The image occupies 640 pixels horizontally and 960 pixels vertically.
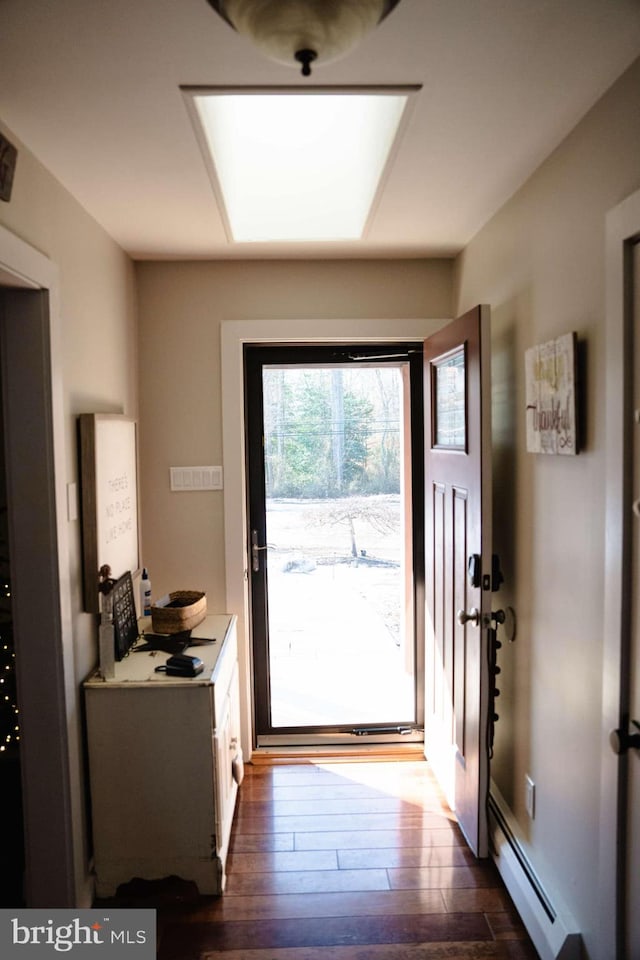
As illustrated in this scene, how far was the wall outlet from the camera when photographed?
204 cm

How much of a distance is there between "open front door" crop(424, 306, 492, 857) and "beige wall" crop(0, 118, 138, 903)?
A: 53.0 inches

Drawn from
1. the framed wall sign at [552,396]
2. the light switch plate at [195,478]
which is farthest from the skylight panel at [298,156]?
the light switch plate at [195,478]

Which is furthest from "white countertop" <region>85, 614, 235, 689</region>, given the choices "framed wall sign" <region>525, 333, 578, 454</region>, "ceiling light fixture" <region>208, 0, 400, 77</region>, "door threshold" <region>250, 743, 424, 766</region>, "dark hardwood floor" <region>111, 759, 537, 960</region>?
"ceiling light fixture" <region>208, 0, 400, 77</region>

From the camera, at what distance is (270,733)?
319cm

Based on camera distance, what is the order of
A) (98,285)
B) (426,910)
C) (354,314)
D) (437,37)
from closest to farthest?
(437,37) < (426,910) < (98,285) < (354,314)

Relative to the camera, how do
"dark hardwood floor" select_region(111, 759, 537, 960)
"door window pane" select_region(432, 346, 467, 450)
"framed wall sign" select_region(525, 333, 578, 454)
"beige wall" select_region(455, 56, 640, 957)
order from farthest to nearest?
"door window pane" select_region(432, 346, 467, 450) < "dark hardwood floor" select_region(111, 759, 537, 960) < "framed wall sign" select_region(525, 333, 578, 454) < "beige wall" select_region(455, 56, 640, 957)

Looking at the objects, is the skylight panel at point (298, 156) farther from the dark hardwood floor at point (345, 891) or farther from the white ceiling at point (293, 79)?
the dark hardwood floor at point (345, 891)

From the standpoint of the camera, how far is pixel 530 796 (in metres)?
2.06

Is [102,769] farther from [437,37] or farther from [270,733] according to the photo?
[437,37]

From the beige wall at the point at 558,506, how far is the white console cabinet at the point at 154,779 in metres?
1.08

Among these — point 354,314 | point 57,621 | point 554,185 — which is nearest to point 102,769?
point 57,621

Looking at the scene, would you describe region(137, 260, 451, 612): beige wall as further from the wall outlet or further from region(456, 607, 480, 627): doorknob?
the wall outlet

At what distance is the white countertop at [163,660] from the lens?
2.09 metres

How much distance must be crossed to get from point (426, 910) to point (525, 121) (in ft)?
7.87
